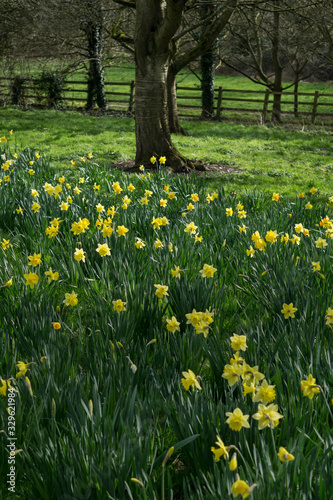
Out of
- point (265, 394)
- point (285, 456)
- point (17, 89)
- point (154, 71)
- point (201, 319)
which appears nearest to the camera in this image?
point (285, 456)

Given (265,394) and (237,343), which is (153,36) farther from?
(265,394)

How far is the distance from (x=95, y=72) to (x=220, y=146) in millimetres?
10694

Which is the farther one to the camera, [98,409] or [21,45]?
[21,45]

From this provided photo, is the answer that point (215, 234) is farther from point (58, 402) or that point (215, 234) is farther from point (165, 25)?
point (165, 25)

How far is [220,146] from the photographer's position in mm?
11477

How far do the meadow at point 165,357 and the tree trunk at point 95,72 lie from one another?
639 inches

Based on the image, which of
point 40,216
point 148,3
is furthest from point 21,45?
point 40,216

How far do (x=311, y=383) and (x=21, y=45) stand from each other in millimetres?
19599

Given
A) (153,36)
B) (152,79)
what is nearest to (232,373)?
(152,79)

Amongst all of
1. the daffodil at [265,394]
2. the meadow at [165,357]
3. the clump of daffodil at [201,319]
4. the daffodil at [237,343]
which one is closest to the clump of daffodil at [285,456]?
the meadow at [165,357]

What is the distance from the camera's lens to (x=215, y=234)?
12.0 ft

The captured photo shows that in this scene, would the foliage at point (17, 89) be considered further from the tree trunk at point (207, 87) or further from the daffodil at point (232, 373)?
the daffodil at point (232, 373)

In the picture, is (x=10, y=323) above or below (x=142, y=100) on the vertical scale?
below

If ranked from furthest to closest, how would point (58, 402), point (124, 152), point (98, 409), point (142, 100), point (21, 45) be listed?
point (21, 45), point (124, 152), point (142, 100), point (58, 402), point (98, 409)
